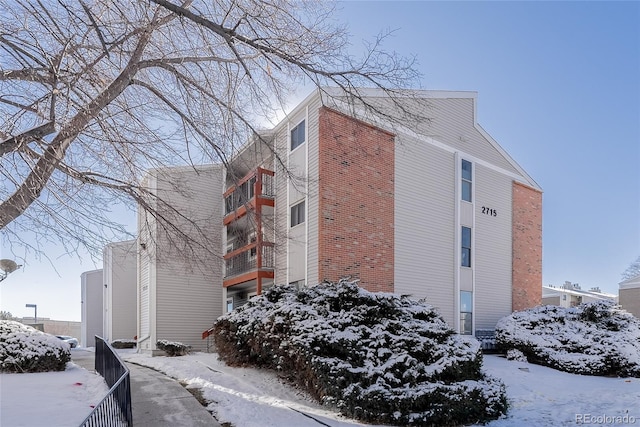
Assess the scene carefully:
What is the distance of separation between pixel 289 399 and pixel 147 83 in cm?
639

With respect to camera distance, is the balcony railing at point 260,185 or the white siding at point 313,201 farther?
the balcony railing at point 260,185

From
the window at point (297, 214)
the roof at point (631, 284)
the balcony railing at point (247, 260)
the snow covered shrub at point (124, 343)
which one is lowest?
the snow covered shrub at point (124, 343)

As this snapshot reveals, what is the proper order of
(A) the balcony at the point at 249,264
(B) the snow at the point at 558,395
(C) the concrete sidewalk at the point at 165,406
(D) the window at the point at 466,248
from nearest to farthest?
(C) the concrete sidewalk at the point at 165,406
(B) the snow at the point at 558,395
(A) the balcony at the point at 249,264
(D) the window at the point at 466,248

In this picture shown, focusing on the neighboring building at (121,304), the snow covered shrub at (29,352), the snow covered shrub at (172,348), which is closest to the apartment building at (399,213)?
the snow covered shrub at (172,348)

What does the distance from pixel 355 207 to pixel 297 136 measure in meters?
3.31

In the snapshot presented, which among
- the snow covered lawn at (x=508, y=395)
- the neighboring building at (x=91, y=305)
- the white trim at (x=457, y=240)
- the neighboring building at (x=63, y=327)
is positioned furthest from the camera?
the neighboring building at (x=63, y=327)

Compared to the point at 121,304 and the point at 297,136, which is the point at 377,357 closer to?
the point at 297,136

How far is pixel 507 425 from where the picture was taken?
811 centimetres

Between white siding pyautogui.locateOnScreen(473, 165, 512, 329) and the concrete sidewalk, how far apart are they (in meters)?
12.2

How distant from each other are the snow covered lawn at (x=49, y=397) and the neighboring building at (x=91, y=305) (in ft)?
73.7

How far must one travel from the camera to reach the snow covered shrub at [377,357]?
7.65 m

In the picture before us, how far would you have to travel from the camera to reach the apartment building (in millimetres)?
13656

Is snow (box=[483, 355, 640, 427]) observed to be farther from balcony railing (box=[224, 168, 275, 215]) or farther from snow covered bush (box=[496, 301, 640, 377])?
balcony railing (box=[224, 168, 275, 215])

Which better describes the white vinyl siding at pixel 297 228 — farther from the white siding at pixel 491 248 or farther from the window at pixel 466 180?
the white siding at pixel 491 248
